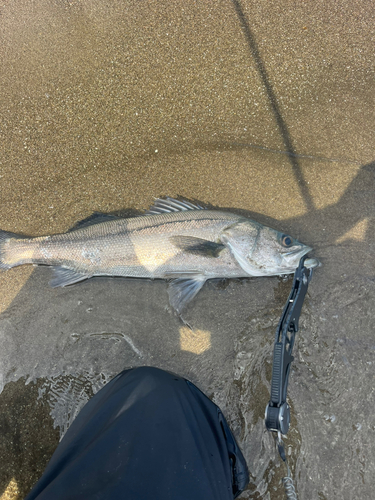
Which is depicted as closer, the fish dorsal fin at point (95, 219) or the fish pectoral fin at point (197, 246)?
the fish pectoral fin at point (197, 246)

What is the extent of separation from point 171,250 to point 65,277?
121 cm

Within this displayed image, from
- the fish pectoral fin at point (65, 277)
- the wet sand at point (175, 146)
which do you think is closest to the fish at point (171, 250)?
the fish pectoral fin at point (65, 277)

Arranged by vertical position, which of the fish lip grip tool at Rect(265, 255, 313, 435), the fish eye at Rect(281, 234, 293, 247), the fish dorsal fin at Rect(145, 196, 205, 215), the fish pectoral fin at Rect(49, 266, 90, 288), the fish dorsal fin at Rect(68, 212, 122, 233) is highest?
the fish dorsal fin at Rect(68, 212, 122, 233)

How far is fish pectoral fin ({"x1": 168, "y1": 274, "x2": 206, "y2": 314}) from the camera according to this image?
10.8ft

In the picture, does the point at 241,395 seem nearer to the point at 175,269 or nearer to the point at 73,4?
the point at 175,269

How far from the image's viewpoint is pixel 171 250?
126 inches

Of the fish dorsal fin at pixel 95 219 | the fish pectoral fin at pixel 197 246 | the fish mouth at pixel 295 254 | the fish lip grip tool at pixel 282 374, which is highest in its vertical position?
the fish dorsal fin at pixel 95 219

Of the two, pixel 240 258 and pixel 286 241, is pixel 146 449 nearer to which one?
pixel 240 258

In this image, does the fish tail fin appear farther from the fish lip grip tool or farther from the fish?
the fish lip grip tool

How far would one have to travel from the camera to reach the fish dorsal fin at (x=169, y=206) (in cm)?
341

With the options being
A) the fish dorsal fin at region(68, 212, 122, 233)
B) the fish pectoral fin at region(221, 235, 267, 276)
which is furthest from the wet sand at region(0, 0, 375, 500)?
the fish pectoral fin at region(221, 235, 267, 276)

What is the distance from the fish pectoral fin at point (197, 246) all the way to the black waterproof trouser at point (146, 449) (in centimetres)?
122

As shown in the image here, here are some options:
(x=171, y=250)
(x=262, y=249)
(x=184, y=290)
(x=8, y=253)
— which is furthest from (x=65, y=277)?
(x=262, y=249)

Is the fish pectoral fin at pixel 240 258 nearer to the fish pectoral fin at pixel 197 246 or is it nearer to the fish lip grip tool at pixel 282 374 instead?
the fish pectoral fin at pixel 197 246
